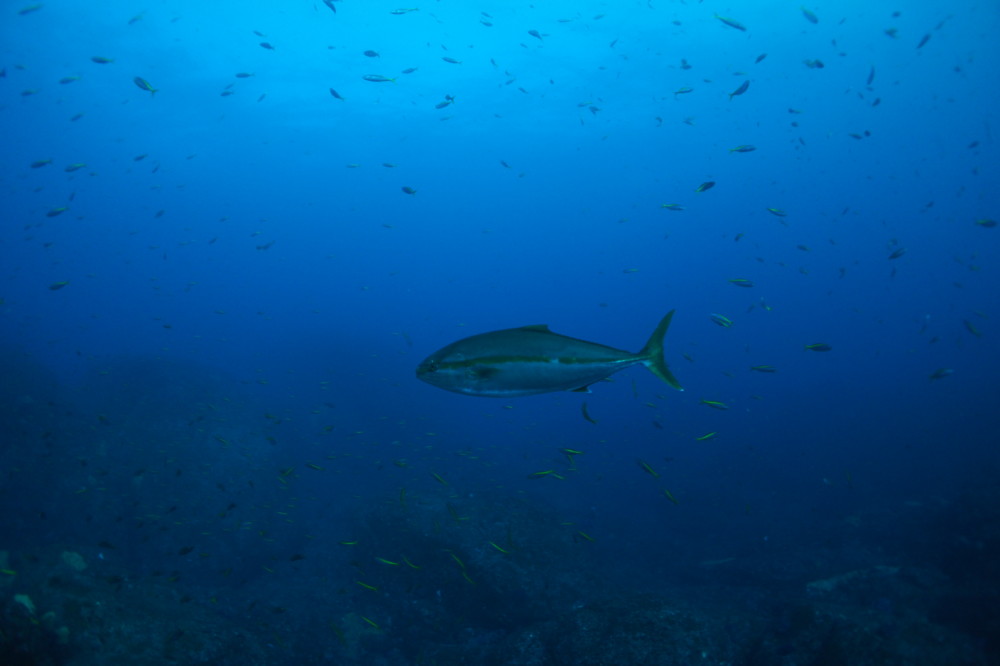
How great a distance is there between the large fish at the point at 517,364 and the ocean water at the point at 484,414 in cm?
509

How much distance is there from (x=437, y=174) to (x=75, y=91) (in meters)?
29.1

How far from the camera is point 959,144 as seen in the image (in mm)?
54031

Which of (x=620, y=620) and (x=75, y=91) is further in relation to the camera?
(x=75, y=91)

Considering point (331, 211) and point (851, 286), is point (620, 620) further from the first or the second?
point (851, 286)

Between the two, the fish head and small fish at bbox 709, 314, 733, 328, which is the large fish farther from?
small fish at bbox 709, 314, 733, 328

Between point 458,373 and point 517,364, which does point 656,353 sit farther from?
point 458,373

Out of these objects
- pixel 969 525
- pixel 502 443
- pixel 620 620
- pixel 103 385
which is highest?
pixel 620 620

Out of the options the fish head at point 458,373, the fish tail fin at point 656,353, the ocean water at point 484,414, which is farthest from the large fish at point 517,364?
the ocean water at point 484,414

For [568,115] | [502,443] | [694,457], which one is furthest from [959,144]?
[502,443]

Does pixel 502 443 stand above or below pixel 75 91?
below

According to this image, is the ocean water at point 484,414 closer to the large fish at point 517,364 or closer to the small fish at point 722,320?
the small fish at point 722,320

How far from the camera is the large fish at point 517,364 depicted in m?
2.16

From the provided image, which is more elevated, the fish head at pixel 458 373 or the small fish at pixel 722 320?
the fish head at pixel 458 373

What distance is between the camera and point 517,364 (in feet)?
7.02
